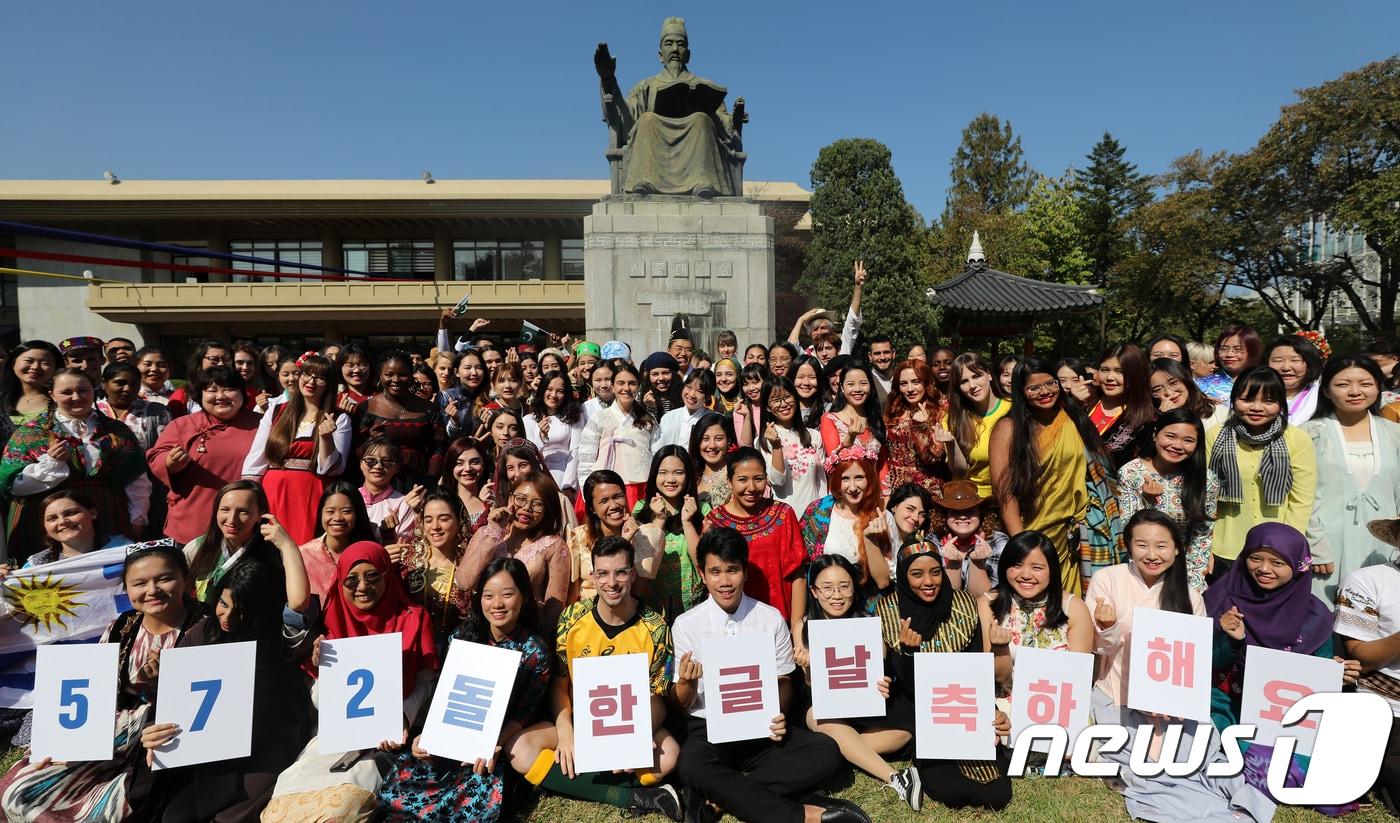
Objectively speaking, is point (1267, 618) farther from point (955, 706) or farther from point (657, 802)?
point (657, 802)

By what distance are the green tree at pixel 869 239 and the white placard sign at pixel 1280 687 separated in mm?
19111

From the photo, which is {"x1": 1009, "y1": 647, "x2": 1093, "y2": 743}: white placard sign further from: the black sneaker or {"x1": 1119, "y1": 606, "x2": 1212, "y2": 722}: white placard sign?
the black sneaker

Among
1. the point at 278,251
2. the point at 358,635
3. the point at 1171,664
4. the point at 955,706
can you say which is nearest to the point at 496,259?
the point at 278,251

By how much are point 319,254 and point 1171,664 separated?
94.5 feet

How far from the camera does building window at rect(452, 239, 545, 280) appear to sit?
2678 centimetres

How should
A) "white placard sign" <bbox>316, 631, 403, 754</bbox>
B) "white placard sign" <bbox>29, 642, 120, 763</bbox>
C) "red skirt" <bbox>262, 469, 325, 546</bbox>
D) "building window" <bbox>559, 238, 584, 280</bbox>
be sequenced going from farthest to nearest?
"building window" <bbox>559, 238, 584, 280</bbox>, "red skirt" <bbox>262, 469, 325, 546</bbox>, "white placard sign" <bbox>316, 631, 403, 754</bbox>, "white placard sign" <bbox>29, 642, 120, 763</bbox>

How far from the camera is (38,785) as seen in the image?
3006mm

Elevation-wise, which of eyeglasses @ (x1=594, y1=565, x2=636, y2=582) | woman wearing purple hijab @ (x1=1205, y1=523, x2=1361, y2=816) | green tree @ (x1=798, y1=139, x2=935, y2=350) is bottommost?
woman wearing purple hijab @ (x1=1205, y1=523, x2=1361, y2=816)

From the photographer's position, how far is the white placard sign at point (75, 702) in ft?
9.70

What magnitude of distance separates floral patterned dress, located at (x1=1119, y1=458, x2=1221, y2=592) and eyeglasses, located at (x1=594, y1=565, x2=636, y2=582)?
2.83 metres

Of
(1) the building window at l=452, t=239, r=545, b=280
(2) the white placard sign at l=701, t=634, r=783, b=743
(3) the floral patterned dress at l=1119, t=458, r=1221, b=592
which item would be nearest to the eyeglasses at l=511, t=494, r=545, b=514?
(2) the white placard sign at l=701, t=634, r=783, b=743

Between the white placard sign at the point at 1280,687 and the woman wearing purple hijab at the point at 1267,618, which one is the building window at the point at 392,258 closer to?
the woman wearing purple hijab at the point at 1267,618

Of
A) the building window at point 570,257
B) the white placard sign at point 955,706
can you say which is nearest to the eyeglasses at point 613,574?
the white placard sign at point 955,706

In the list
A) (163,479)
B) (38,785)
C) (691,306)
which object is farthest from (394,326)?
(38,785)
